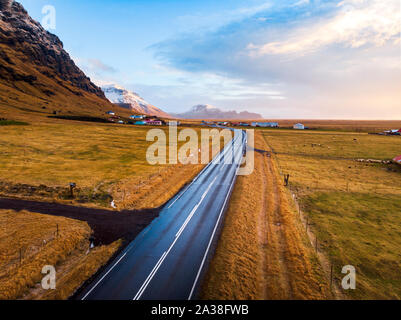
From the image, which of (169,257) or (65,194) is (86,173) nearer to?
(65,194)

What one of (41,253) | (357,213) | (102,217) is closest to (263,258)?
(357,213)

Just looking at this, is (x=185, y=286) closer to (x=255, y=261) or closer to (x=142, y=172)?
(x=255, y=261)

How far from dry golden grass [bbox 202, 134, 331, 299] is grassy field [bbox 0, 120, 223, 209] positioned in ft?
46.1

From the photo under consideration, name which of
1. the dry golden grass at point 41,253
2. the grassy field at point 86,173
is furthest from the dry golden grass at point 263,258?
the grassy field at point 86,173

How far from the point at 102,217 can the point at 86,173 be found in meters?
21.0

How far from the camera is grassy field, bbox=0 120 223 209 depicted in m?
37.5

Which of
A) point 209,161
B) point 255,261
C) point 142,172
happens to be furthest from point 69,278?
point 209,161

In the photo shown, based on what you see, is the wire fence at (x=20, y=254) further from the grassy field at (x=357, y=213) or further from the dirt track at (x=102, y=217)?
the grassy field at (x=357, y=213)

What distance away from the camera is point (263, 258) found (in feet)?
75.3

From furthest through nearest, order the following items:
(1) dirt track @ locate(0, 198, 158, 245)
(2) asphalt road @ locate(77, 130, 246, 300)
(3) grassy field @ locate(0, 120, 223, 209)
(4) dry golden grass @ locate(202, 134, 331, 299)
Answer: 1. (3) grassy field @ locate(0, 120, 223, 209)
2. (1) dirt track @ locate(0, 198, 158, 245)
3. (4) dry golden grass @ locate(202, 134, 331, 299)
4. (2) asphalt road @ locate(77, 130, 246, 300)

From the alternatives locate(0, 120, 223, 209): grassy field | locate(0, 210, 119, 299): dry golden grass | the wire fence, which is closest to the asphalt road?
locate(0, 210, 119, 299): dry golden grass

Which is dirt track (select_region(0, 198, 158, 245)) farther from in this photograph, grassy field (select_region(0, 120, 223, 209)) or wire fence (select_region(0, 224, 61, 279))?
wire fence (select_region(0, 224, 61, 279))

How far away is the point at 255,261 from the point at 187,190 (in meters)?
22.1

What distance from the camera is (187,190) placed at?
42.6 meters
